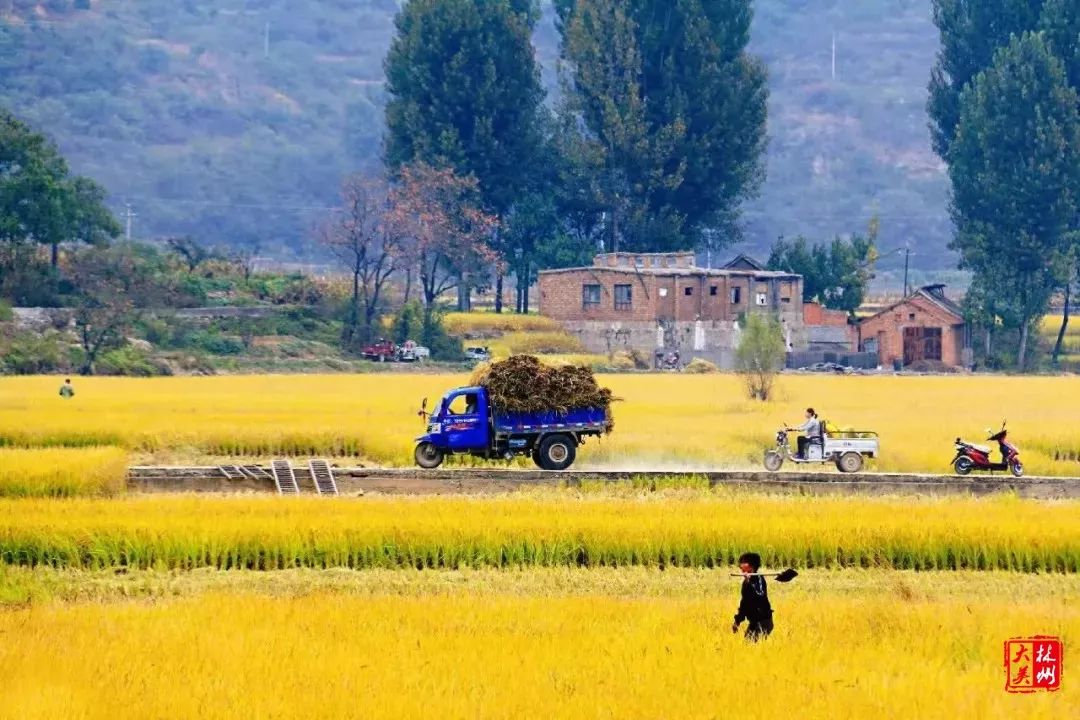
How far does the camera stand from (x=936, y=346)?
10000 cm

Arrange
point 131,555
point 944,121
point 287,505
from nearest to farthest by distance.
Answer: point 131,555, point 287,505, point 944,121

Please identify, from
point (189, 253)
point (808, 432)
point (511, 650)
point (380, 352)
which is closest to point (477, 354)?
point (380, 352)

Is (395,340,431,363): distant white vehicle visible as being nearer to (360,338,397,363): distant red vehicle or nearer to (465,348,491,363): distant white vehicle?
(360,338,397,363): distant red vehicle

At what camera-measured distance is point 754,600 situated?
18094mm

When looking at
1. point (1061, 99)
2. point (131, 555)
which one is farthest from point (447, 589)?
point (1061, 99)

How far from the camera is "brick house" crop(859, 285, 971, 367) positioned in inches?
3920

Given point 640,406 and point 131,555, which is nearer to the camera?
point 131,555

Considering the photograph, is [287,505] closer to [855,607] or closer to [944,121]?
[855,607]

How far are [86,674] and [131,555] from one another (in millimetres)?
8873

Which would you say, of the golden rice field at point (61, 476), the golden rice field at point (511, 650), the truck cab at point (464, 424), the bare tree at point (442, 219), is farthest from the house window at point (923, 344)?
the golden rice field at point (511, 650)

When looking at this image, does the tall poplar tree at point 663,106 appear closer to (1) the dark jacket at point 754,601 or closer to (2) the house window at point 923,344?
(2) the house window at point 923,344

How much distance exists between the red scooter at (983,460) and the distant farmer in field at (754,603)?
1945 cm

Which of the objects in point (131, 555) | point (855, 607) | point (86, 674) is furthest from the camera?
point (131, 555)

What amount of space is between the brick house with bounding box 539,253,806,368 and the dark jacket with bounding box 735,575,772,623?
3143 inches
